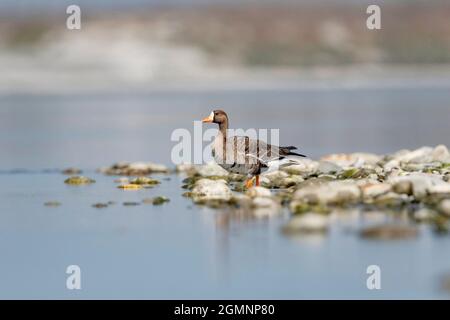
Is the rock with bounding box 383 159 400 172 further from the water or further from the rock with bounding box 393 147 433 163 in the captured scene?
the water

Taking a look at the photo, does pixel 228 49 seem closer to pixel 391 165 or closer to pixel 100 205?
pixel 391 165

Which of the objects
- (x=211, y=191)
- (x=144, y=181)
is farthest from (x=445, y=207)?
(x=144, y=181)

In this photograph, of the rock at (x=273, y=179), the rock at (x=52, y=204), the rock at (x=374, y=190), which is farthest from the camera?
the rock at (x=273, y=179)

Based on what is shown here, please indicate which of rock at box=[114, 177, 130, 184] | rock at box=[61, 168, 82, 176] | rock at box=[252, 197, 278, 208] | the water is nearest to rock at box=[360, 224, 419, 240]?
the water

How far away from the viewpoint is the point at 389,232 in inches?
430

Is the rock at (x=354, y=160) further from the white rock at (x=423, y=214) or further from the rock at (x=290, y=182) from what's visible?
the white rock at (x=423, y=214)

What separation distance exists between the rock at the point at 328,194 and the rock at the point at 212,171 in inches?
126

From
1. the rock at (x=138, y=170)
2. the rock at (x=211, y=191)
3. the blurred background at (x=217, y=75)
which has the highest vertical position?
the blurred background at (x=217, y=75)

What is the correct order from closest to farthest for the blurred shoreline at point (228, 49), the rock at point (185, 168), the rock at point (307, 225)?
1. the rock at point (307, 225)
2. the rock at point (185, 168)
3. the blurred shoreline at point (228, 49)

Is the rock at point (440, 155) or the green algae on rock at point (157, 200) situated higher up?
the rock at point (440, 155)

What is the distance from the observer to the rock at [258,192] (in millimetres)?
13255

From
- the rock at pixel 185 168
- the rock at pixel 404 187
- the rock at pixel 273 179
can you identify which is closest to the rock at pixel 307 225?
the rock at pixel 404 187

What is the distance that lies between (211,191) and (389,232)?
3391 millimetres

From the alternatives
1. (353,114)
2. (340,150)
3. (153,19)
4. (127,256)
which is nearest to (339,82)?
(353,114)
